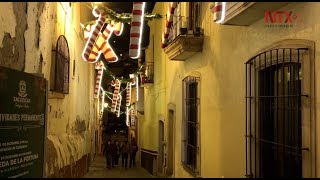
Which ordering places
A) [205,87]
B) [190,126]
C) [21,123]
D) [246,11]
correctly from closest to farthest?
[21,123] < [246,11] < [205,87] < [190,126]

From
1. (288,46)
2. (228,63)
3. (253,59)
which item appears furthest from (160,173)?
(288,46)

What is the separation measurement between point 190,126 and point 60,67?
4.12 m

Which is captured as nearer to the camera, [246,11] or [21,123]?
[21,123]

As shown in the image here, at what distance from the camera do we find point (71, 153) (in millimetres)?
13336

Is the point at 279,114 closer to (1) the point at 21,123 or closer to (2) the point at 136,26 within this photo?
(2) the point at 136,26

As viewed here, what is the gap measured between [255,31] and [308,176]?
9.39 ft

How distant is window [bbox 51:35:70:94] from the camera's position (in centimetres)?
1053

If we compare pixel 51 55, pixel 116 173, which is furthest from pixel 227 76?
pixel 116 173

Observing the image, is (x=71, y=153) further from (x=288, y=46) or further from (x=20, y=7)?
(x=288, y=46)


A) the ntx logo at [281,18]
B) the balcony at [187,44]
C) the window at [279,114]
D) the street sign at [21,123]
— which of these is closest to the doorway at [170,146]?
the balcony at [187,44]

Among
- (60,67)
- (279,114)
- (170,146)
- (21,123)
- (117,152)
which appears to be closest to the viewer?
(21,123)

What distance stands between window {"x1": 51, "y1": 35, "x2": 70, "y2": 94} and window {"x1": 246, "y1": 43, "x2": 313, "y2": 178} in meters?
5.30

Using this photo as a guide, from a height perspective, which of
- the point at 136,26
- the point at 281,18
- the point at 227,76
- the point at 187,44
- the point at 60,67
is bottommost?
the point at 227,76

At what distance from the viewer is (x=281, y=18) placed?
622 cm
